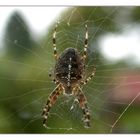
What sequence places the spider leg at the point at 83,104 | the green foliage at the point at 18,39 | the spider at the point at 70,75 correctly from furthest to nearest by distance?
the green foliage at the point at 18,39, the spider leg at the point at 83,104, the spider at the point at 70,75

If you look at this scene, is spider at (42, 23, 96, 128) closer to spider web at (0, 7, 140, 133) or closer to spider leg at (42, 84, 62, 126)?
spider leg at (42, 84, 62, 126)

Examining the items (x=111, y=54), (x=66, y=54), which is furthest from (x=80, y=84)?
(x=111, y=54)

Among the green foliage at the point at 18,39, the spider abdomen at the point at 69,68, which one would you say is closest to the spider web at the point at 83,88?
the green foliage at the point at 18,39

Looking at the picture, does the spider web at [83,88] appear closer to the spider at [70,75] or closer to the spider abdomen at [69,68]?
the spider at [70,75]

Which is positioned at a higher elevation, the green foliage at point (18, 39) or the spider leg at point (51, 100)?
Result: the green foliage at point (18, 39)

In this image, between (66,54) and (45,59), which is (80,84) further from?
(45,59)

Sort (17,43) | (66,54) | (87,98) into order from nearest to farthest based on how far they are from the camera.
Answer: (66,54) < (87,98) < (17,43)

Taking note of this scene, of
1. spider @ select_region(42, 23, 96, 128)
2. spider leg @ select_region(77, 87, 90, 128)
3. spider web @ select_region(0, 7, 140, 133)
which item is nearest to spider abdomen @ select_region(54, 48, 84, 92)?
spider @ select_region(42, 23, 96, 128)
